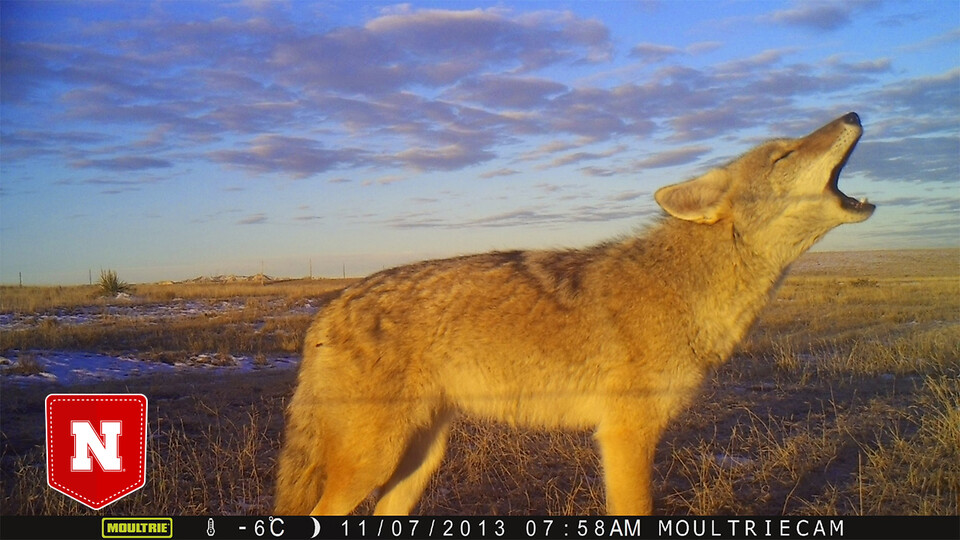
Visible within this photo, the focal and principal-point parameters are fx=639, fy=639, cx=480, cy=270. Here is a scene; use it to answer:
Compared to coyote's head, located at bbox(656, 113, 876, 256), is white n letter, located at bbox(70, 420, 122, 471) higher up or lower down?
lower down

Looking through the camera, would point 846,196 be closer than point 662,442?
Yes

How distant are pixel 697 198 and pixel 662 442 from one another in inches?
119

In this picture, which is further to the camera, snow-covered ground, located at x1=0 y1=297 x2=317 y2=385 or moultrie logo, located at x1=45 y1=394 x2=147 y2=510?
snow-covered ground, located at x1=0 y1=297 x2=317 y2=385

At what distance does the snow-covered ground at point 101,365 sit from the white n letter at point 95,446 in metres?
5.88

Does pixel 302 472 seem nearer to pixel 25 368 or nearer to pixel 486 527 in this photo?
pixel 486 527

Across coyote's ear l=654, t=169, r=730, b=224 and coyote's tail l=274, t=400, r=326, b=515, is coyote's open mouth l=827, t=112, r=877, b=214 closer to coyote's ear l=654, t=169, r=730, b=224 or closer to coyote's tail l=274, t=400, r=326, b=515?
coyote's ear l=654, t=169, r=730, b=224

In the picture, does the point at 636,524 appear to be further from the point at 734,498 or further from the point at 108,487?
the point at 108,487

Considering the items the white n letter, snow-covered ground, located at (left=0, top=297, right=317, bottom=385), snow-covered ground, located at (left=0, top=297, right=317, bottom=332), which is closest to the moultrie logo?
the white n letter

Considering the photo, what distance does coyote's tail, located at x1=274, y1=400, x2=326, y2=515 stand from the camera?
4.30 m

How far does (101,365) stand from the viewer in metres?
11.7

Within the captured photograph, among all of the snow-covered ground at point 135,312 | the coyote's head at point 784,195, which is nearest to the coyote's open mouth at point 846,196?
the coyote's head at point 784,195

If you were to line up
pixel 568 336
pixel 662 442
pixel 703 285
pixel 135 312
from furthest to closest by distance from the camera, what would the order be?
pixel 135 312
pixel 662 442
pixel 703 285
pixel 568 336

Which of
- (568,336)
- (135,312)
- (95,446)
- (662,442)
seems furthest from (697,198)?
(135,312)

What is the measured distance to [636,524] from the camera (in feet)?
13.1
